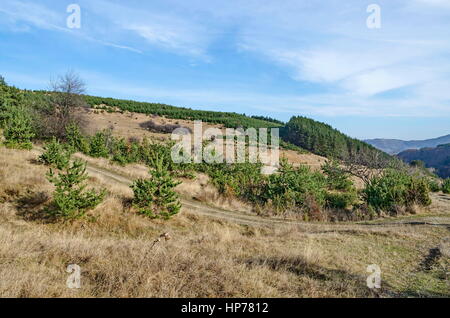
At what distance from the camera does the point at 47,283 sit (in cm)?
469

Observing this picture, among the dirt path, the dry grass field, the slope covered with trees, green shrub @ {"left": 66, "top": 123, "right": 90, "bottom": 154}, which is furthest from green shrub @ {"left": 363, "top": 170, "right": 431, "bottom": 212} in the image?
the slope covered with trees

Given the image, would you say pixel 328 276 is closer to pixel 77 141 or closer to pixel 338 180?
pixel 77 141

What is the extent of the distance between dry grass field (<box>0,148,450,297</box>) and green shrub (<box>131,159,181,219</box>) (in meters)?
0.48

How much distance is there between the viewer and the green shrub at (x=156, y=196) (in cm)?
1320

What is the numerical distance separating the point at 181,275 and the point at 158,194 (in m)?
8.66

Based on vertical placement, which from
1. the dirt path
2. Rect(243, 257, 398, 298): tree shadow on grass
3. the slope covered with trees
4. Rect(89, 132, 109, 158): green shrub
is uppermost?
the slope covered with trees

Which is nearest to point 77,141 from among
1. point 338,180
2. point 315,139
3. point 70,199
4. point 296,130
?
point 70,199

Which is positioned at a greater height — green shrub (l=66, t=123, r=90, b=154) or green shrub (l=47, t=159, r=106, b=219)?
green shrub (l=66, t=123, r=90, b=154)

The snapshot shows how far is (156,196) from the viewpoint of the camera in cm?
1363

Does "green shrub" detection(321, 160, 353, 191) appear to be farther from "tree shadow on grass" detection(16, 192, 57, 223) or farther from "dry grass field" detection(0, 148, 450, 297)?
"tree shadow on grass" detection(16, 192, 57, 223)

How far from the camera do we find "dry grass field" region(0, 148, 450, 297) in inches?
194

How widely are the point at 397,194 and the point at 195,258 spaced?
16633 mm
